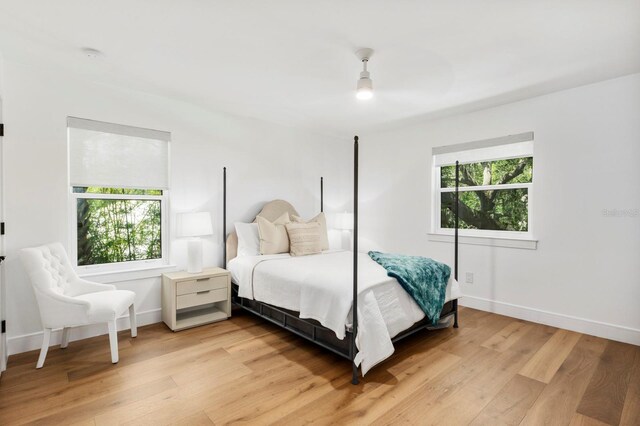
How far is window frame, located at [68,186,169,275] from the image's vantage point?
10.0 feet

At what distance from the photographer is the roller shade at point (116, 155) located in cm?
304

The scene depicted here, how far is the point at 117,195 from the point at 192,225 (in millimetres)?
819

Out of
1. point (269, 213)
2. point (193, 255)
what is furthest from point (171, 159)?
point (269, 213)

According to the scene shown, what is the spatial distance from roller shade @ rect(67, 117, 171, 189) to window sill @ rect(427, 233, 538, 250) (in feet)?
11.3

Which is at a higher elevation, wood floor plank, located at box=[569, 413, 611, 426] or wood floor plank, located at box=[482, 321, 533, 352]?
wood floor plank, located at box=[482, 321, 533, 352]

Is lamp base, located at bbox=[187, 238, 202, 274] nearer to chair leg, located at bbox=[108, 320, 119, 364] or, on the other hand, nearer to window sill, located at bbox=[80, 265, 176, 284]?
window sill, located at bbox=[80, 265, 176, 284]

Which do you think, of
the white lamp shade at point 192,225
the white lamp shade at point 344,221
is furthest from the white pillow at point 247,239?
the white lamp shade at point 344,221

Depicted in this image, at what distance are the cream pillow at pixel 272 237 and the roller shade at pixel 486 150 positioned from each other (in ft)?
7.39

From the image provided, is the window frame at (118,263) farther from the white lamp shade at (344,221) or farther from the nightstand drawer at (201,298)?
the white lamp shade at (344,221)

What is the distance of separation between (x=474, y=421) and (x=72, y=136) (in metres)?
3.91

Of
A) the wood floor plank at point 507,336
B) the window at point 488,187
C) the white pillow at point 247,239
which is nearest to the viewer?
the wood floor plank at point 507,336

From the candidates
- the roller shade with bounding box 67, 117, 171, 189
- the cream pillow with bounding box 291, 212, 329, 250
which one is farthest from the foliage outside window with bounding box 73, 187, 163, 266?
the cream pillow with bounding box 291, 212, 329, 250

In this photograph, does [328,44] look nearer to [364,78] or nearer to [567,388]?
[364,78]

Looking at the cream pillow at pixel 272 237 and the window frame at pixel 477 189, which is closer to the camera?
the window frame at pixel 477 189
